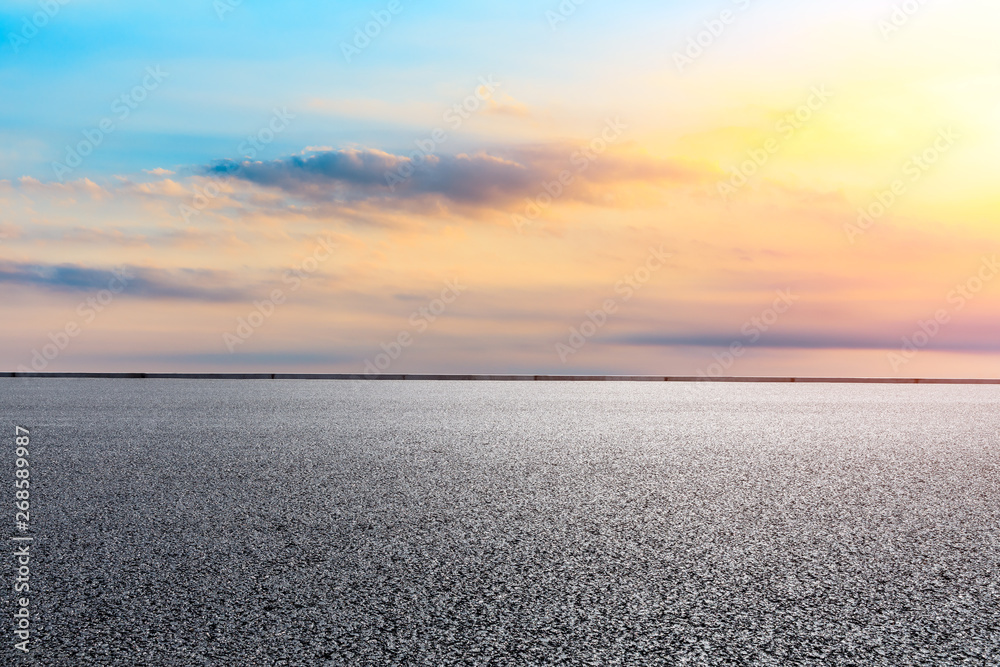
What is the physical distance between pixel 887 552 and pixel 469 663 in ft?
7.50

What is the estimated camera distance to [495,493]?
17.5 feet

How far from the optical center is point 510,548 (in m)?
3.94

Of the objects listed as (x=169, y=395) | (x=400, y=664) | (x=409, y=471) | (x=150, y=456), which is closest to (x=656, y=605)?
(x=400, y=664)

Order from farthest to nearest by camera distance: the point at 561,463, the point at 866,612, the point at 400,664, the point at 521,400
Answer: the point at 521,400
the point at 561,463
the point at 866,612
the point at 400,664

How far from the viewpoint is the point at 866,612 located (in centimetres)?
309

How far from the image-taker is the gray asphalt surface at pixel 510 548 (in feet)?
9.14

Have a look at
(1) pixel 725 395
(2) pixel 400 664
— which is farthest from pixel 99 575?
(1) pixel 725 395

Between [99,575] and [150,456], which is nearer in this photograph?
[99,575]

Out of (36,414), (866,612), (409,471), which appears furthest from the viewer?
(36,414)

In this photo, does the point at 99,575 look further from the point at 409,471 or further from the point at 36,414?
the point at 36,414

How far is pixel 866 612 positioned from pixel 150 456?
5.68 m

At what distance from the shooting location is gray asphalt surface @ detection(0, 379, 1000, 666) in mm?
2785

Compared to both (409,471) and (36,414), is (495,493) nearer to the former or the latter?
(409,471)

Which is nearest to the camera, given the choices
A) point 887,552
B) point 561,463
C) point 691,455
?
point 887,552
